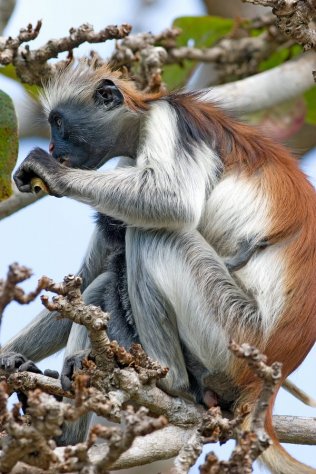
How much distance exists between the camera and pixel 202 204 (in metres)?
6.86

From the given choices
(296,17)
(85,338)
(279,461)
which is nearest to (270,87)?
(296,17)

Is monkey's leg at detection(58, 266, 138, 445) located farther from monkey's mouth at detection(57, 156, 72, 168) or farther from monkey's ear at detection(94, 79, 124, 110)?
monkey's ear at detection(94, 79, 124, 110)

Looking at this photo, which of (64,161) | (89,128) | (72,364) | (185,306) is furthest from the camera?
(89,128)

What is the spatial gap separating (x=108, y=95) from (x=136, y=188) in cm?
107

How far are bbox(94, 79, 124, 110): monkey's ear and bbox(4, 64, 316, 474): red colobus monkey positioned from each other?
0.01m

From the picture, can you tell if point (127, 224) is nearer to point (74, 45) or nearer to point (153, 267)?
point (153, 267)

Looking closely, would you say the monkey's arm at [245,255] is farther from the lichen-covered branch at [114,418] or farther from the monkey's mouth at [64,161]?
the monkey's mouth at [64,161]

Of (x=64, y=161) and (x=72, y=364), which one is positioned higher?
(x=64, y=161)

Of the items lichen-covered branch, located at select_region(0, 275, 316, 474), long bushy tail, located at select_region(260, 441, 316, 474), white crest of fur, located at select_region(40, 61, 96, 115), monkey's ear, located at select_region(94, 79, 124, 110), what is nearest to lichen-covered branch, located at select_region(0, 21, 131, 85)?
white crest of fur, located at select_region(40, 61, 96, 115)

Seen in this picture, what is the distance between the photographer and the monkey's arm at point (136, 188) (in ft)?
21.9

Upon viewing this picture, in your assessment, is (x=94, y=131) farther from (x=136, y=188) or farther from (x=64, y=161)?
(x=136, y=188)

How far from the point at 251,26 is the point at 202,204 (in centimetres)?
426

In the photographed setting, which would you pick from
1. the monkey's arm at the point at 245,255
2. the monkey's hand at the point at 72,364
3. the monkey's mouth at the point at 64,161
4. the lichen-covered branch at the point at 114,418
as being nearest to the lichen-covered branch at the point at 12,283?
the lichen-covered branch at the point at 114,418

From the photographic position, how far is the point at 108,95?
7477 mm
